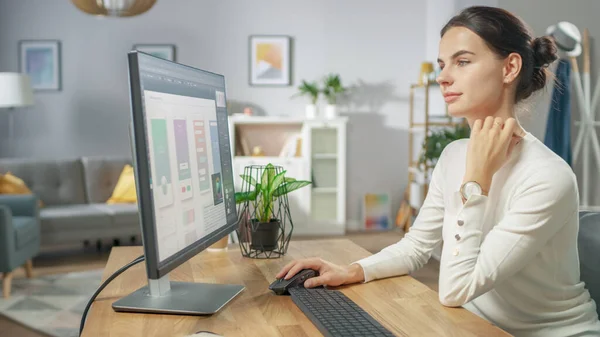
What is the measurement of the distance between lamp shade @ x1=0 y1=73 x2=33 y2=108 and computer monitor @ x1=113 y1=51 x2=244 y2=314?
15.8ft

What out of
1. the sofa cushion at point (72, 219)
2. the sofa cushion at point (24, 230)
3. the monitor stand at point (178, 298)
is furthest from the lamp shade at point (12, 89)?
the monitor stand at point (178, 298)

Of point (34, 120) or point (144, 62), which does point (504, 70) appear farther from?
point (34, 120)

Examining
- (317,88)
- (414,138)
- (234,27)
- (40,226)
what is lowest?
(40,226)

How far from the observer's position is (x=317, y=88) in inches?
270

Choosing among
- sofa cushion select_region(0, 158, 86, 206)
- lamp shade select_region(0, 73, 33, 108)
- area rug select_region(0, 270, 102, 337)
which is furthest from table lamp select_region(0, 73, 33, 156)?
area rug select_region(0, 270, 102, 337)

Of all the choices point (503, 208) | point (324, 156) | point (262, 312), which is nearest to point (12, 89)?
point (324, 156)

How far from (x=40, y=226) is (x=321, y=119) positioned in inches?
110

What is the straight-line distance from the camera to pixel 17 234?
4.59 m

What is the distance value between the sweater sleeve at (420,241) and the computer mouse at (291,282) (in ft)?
0.52

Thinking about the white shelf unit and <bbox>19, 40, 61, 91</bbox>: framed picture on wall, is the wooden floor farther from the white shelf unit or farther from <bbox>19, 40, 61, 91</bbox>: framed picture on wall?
<bbox>19, 40, 61, 91</bbox>: framed picture on wall

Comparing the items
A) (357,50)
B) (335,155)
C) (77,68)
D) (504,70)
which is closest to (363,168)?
(335,155)

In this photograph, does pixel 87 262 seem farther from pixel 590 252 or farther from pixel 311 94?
pixel 590 252

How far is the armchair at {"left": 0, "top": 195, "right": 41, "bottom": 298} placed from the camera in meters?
4.39

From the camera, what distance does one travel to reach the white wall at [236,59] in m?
6.69
